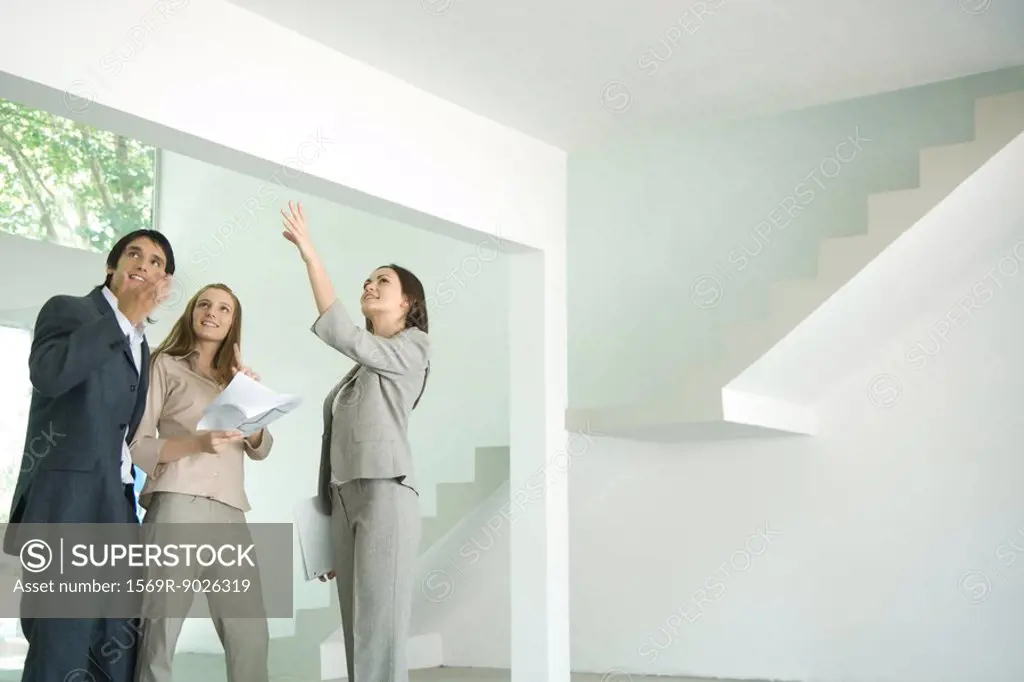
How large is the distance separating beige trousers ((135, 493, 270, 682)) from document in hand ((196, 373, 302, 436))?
0.99ft

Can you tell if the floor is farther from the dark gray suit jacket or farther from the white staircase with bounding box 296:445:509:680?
the dark gray suit jacket

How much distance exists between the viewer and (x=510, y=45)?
4266mm

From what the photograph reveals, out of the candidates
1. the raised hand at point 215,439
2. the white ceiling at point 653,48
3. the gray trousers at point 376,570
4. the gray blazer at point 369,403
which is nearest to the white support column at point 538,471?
the white ceiling at point 653,48

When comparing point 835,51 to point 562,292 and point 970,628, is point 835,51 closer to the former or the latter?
point 562,292

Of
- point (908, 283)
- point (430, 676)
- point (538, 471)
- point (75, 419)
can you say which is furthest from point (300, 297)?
point (75, 419)

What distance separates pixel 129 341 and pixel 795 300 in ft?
9.07

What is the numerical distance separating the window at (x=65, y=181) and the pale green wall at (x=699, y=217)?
316 centimetres

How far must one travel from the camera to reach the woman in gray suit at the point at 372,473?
350cm

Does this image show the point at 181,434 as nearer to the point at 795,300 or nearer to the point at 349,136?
the point at 349,136

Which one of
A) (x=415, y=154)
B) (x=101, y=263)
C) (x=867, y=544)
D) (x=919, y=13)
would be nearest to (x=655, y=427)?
(x=867, y=544)

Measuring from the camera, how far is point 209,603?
339 centimetres

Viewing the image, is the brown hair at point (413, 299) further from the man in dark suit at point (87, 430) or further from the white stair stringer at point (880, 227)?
the white stair stringer at point (880, 227)

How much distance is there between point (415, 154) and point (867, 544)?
2.93m

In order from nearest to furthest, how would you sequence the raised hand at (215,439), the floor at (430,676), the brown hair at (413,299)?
the raised hand at (215,439) < the brown hair at (413,299) < the floor at (430,676)
